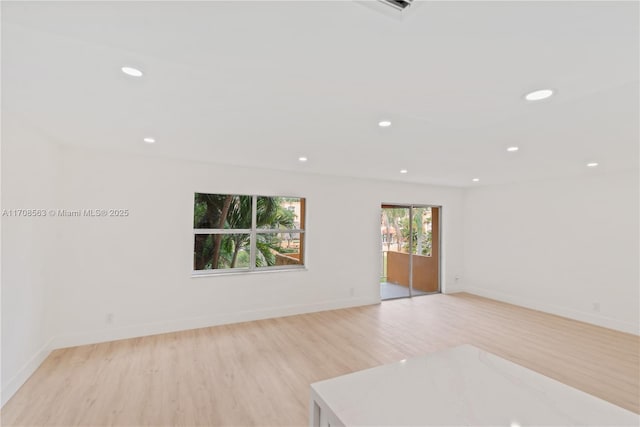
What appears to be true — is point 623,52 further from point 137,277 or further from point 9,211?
point 137,277

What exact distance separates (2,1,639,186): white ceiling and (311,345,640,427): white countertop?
1.34m

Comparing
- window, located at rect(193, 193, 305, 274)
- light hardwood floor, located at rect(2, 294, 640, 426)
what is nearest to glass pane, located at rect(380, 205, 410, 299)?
light hardwood floor, located at rect(2, 294, 640, 426)

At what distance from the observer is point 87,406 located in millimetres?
2357

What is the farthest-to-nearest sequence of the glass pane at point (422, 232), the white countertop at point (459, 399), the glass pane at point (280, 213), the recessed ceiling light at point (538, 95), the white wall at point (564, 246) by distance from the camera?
the glass pane at point (422, 232)
the glass pane at point (280, 213)
the white wall at point (564, 246)
the recessed ceiling light at point (538, 95)
the white countertop at point (459, 399)

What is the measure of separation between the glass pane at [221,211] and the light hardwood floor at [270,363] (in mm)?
1494

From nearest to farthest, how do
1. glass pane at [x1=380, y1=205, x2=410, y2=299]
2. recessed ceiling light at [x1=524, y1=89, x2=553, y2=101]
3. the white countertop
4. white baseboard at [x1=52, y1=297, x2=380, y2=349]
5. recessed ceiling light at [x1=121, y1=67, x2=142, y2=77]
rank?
the white countertop
recessed ceiling light at [x1=121, y1=67, x2=142, y2=77]
recessed ceiling light at [x1=524, y1=89, x2=553, y2=101]
white baseboard at [x1=52, y1=297, x2=380, y2=349]
glass pane at [x1=380, y1=205, x2=410, y2=299]

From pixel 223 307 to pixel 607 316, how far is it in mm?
5793

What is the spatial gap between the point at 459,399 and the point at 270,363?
261 cm

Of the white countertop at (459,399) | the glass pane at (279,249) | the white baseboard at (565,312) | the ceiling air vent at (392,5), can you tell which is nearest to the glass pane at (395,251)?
the white baseboard at (565,312)

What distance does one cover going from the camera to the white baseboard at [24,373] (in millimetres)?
2370

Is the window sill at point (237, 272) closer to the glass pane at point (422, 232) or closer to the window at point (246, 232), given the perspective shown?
the window at point (246, 232)

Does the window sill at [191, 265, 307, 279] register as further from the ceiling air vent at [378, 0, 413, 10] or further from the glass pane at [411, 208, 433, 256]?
the ceiling air vent at [378, 0, 413, 10]

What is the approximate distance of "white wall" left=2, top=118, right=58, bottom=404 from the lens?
2.36 m

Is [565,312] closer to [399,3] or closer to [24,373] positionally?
[399,3]
